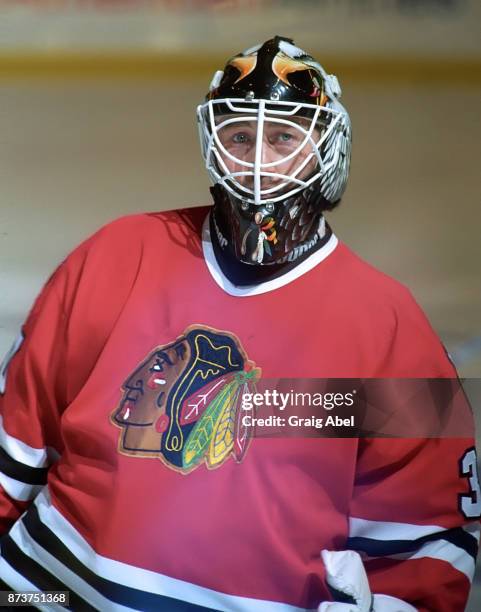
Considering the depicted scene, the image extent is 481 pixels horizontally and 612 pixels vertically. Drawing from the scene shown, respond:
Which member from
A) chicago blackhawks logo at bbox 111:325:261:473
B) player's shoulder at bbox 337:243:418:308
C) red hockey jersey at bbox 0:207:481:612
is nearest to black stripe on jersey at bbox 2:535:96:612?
red hockey jersey at bbox 0:207:481:612

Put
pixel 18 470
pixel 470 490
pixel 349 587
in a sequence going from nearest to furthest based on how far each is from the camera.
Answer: pixel 349 587
pixel 470 490
pixel 18 470

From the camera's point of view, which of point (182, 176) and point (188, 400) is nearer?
point (188, 400)

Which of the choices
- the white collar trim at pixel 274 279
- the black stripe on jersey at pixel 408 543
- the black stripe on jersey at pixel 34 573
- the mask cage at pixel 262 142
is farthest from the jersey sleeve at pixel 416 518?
the black stripe on jersey at pixel 34 573

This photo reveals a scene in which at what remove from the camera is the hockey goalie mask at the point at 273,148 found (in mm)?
1346

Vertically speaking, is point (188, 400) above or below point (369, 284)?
below

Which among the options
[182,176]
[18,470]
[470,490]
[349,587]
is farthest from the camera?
[182,176]

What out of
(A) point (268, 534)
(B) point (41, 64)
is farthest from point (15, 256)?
(A) point (268, 534)

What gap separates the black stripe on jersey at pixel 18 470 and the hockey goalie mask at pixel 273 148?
18.6 inches

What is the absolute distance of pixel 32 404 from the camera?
1429 mm

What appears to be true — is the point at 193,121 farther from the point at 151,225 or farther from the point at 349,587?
the point at 349,587

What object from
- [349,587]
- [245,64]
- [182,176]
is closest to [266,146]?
[245,64]

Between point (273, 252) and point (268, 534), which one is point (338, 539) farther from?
point (273, 252)

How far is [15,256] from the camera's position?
189 cm

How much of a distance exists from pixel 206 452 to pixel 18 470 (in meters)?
0.33
